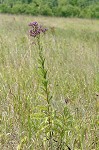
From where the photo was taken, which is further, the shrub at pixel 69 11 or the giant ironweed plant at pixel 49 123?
the shrub at pixel 69 11

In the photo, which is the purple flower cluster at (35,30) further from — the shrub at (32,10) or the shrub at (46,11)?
the shrub at (46,11)

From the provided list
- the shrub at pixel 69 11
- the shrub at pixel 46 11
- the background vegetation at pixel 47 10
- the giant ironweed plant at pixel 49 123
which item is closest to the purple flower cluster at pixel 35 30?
the giant ironweed plant at pixel 49 123

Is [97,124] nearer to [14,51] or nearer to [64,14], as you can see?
[14,51]

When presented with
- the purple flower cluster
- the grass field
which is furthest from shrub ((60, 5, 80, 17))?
the purple flower cluster

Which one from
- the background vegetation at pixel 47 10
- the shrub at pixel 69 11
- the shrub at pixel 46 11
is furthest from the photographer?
the shrub at pixel 69 11

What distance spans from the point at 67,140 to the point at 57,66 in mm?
1736

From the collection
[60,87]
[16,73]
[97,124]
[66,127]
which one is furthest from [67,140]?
[16,73]

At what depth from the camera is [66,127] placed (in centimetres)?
188

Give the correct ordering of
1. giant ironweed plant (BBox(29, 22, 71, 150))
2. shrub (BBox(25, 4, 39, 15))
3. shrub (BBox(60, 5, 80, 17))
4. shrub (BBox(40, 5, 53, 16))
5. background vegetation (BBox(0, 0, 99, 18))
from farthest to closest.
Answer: shrub (BBox(60, 5, 80, 17)) → shrub (BBox(40, 5, 53, 16)) → background vegetation (BBox(0, 0, 99, 18)) → shrub (BBox(25, 4, 39, 15)) → giant ironweed plant (BBox(29, 22, 71, 150))

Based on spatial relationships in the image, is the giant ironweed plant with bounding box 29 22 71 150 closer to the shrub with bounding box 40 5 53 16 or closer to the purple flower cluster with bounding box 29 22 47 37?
the purple flower cluster with bounding box 29 22 47 37

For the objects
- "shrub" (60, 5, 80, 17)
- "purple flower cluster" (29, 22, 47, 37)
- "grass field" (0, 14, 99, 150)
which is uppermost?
"purple flower cluster" (29, 22, 47, 37)

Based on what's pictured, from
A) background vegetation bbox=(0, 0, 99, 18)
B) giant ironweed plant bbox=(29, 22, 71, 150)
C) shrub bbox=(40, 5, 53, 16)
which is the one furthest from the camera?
shrub bbox=(40, 5, 53, 16)

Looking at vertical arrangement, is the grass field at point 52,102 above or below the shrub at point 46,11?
above

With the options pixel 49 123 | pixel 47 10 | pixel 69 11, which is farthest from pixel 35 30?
pixel 69 11
